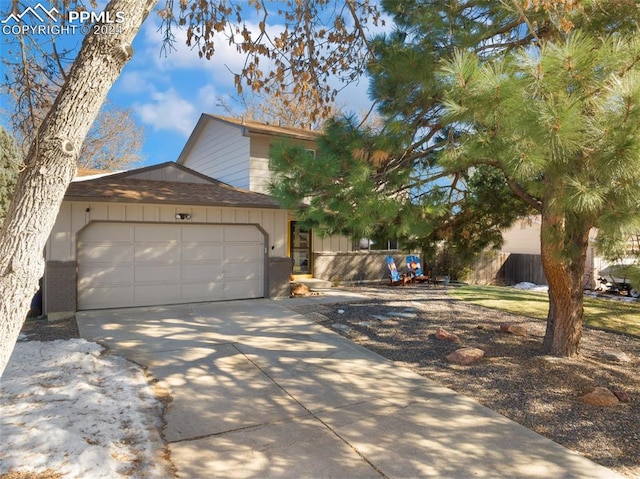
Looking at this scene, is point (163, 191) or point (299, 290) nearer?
point (163, 191)

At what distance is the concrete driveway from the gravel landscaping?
0.30 meters

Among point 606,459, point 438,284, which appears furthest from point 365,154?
point 438,284

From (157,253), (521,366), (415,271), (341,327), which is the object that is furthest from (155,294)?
(415,271)

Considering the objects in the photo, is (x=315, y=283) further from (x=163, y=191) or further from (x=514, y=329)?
(x=514, y=329)

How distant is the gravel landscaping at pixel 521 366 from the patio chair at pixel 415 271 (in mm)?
4928

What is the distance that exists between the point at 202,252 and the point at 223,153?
18.9 feet

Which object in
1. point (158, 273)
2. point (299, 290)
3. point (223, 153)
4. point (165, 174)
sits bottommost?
point (299, 290)

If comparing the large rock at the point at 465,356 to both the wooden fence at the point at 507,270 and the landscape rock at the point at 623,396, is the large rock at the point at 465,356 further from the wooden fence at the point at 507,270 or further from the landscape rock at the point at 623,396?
the wooden fence at the point at 507,270

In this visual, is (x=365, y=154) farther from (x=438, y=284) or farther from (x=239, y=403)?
(x=438, y=284)

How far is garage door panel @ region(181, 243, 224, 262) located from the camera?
377 inches

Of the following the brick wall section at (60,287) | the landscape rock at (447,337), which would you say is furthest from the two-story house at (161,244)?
the landscape rock at (447,337)

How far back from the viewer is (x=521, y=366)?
5625 millimetres

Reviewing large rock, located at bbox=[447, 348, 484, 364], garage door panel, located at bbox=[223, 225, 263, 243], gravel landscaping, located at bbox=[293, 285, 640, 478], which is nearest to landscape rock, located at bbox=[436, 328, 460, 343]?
gravel landscaping, located at bbox=[293, 285, 640, 478]

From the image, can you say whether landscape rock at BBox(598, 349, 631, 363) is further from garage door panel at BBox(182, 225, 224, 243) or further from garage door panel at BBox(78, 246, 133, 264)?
garage door panel at BBox(78, 246, 133, 264)
